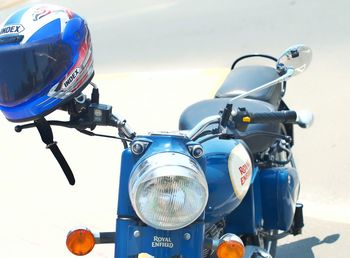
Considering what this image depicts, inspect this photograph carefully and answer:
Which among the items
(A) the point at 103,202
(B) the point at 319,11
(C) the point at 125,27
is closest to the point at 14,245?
(A) the point at 103,202

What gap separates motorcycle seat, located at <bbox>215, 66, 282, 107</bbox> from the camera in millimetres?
3594

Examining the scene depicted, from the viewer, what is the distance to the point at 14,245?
4.31 metres

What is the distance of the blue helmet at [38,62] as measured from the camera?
1973 millimetres

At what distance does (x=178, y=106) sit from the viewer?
6.77 metres

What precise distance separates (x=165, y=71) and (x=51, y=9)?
6629 millimetres

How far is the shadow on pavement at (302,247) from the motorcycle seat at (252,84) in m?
1.00

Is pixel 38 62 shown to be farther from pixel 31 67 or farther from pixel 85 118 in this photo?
pixel 85 118

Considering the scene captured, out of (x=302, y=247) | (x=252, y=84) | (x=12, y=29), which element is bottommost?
(x=302, y=247)

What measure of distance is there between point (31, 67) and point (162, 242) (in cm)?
72

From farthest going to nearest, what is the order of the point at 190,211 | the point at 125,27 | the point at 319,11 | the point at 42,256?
the point at 125,27 < the point at 319,11 < the point at 42,256 < the point at 190,211

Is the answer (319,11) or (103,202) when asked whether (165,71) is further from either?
(103,202)

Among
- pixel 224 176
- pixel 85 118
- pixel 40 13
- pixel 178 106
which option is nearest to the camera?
pixel 40 13

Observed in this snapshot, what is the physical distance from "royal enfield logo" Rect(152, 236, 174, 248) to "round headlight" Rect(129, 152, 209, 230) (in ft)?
0.23

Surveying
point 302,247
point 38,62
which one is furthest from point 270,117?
point 302,247
